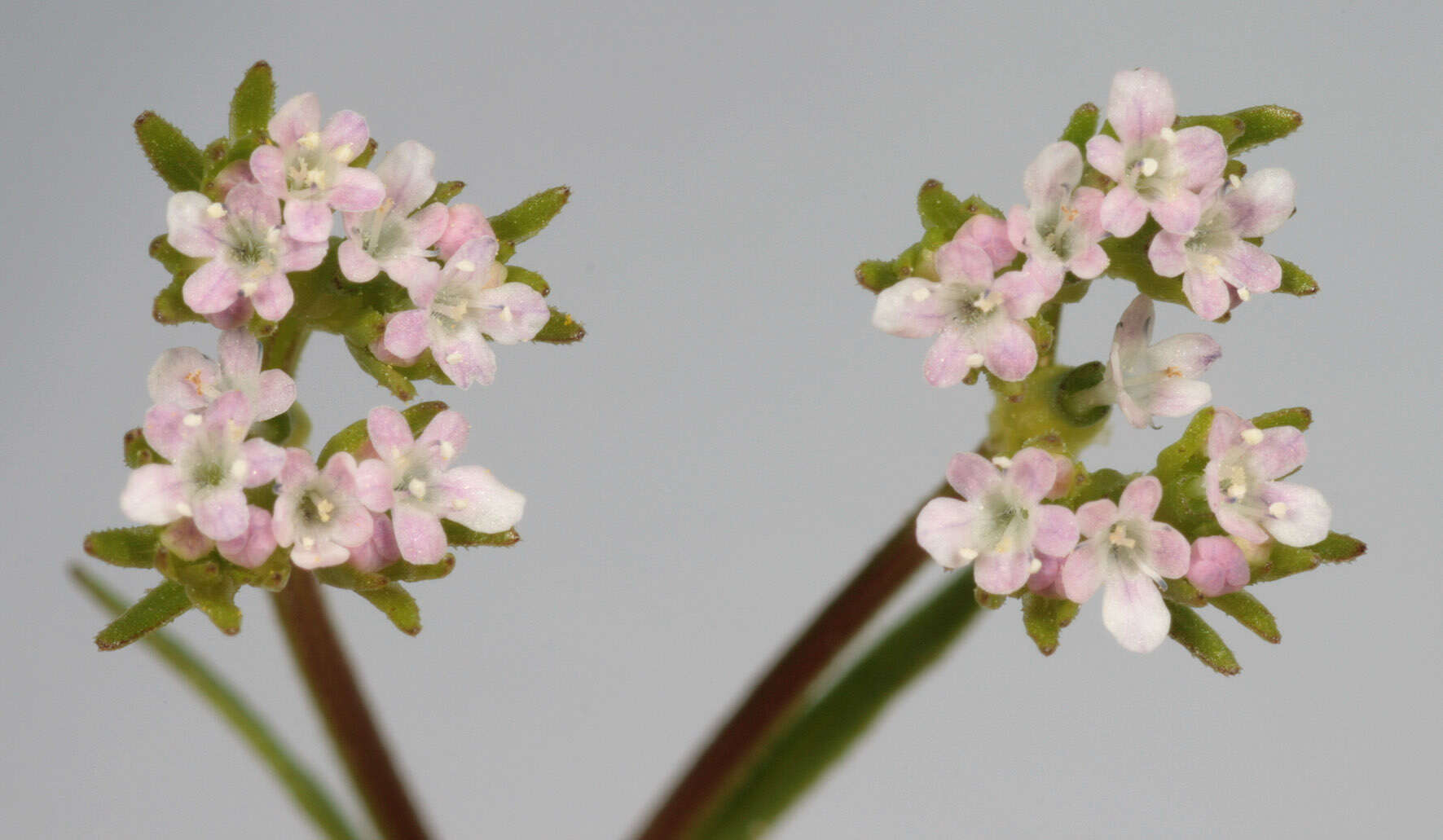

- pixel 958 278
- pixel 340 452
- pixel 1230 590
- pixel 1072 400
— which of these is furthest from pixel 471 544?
pixel 1230 590

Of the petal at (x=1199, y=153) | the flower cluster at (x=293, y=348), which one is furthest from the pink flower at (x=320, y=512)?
the petal at (x=1199, y=153)

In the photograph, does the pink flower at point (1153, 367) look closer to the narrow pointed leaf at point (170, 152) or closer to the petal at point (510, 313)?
the petal at point (510, 313)

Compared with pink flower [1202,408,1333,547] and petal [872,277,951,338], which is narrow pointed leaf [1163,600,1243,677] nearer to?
pink flower [1202,408,1333,547]

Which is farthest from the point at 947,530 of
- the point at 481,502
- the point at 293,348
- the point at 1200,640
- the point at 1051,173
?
the point at 293,348

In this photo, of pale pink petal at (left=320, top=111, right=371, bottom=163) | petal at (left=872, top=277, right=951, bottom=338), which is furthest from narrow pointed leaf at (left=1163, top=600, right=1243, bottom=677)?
pale pink petal at (left=320, top=111, right=371, bottom=163)

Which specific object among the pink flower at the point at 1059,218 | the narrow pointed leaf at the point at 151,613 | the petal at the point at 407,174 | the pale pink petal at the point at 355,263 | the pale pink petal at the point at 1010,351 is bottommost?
the narrow pointed leaf at the point at 151,613
